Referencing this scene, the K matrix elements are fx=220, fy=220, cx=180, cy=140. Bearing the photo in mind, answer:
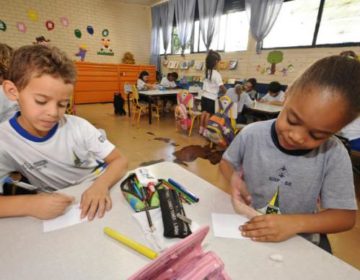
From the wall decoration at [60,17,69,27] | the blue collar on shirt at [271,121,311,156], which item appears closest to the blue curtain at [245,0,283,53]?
the blue collar on shirt at [271,121,311,156]

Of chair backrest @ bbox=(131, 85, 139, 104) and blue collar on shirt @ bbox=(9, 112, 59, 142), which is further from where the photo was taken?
chair backrest @ bbox=(131, 85, 139, 104)

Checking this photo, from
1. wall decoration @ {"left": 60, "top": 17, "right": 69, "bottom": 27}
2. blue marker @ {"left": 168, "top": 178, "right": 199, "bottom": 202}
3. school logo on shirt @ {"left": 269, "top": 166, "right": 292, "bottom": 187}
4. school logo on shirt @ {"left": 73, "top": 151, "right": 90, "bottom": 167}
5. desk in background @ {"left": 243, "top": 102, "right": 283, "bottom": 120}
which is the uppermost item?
wall decoration @ {"left": 60, "top": 17, "right": 69, "bottom": 27}

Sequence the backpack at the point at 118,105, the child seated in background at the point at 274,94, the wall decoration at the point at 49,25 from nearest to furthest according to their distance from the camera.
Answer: the child seated in background at the point at 274,94
the backpack at the point at 118,105
the wall decoration at the point at 49,25

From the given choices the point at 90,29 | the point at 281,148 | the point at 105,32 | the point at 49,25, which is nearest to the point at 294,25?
the point at 281,148

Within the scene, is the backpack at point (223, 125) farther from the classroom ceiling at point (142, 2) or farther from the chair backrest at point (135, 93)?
the classroom ceiling at point (142, 2)

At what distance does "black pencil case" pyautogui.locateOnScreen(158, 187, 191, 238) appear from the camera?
558 millimetres

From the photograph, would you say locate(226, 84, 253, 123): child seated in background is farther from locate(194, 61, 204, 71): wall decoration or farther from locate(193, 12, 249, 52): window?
locate(194, 61, 204, 71): wall decoration

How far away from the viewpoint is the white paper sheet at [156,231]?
53 cm

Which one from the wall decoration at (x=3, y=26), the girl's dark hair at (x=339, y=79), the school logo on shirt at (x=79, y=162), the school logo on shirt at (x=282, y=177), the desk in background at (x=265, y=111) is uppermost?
the wall decoration at (x=3, y=26)

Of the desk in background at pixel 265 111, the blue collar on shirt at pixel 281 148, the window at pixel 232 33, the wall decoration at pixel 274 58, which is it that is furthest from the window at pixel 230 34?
the blue collar on shirt at pixel 281 148

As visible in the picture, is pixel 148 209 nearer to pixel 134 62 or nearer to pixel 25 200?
pixel 25 200

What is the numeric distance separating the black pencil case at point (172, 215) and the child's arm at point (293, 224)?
162 mm

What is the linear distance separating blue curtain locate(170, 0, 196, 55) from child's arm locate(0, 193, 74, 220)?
694 cm

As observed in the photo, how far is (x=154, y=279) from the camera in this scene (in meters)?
0.33
